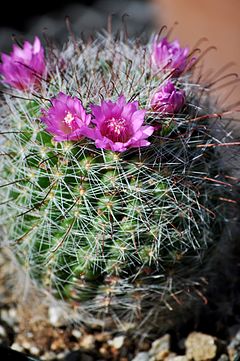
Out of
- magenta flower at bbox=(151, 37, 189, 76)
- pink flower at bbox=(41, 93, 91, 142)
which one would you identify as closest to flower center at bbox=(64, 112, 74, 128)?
pink flower at bbox=(41, 93, 91, 142)

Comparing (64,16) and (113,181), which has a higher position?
(113,181)

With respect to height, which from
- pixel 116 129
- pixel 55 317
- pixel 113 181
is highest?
pixel 116 129

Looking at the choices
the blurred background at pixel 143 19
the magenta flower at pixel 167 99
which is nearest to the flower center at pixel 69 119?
the magenta flower at pixel 167 99

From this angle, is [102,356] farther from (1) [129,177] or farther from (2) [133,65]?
(2) [133,65]

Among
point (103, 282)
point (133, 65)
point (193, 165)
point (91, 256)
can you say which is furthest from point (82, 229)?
point (133, 65)

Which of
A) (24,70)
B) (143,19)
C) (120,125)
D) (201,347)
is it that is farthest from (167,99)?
(143,19)

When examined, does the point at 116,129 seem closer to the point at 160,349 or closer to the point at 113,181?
the point at 113,181

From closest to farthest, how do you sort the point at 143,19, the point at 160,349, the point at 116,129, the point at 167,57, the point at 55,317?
the point at 116,129
the point at 167,57
the point at 160,349
the point at 55,317
the point at 143,19

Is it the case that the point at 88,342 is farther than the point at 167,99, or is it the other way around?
the point at 88,342

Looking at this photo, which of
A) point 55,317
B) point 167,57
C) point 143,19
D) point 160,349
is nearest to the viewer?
point 167,57

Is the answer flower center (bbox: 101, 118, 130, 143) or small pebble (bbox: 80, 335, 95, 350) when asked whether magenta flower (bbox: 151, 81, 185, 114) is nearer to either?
flower center (bbox: 101, 118, 130, 143)
